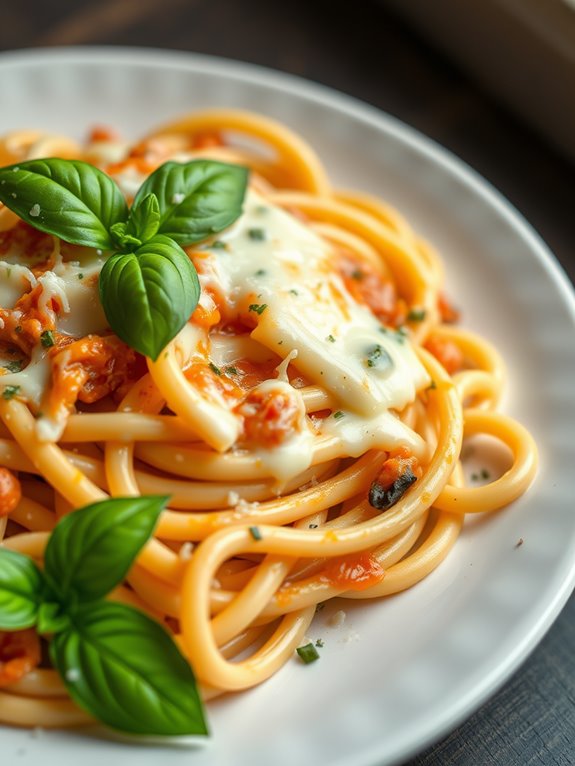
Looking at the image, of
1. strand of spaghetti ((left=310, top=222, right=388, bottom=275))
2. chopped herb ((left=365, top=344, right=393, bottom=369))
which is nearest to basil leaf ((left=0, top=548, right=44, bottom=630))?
chopped herb ((left=365, top=344, right=393, bottom=369))

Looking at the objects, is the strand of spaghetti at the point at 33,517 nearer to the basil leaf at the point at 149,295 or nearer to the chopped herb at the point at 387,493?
the basil leaf at the point at 149,295

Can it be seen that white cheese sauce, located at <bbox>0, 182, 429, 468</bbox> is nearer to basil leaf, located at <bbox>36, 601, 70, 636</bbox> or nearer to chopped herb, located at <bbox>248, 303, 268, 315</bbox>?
chopped herb, located at <bbox>248, 303, 268, 315</bbox>

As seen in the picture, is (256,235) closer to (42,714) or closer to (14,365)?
(14,365)

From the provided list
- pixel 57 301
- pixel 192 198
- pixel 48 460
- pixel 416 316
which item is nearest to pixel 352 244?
pixel 416 316

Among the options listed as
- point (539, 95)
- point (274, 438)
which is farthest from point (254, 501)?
point (539, 95)

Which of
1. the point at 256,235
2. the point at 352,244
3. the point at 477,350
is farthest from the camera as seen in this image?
the point at 352,244

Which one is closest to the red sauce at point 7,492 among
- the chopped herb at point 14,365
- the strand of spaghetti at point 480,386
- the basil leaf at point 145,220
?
the chopped herb at point 14,365
